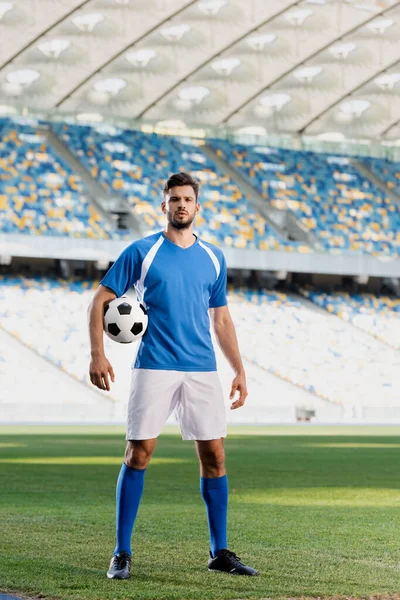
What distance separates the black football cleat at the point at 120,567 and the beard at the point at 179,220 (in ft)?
5.97

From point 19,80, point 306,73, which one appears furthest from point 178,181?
point 306,73

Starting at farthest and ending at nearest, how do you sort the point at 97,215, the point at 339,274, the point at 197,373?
1. the point at 339,274
2. the point at 97,215
3. the point at 197,373

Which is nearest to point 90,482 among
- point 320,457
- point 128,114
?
point 320,457

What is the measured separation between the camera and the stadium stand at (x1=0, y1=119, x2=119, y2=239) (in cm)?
4422

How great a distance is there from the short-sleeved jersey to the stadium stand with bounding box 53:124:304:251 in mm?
40138

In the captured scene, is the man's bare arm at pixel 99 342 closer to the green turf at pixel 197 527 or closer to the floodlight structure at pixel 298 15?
the green turf at pixel 197 527

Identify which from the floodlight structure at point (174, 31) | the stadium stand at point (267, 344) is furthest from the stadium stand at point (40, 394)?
the floodlight structure at point (174, 31)

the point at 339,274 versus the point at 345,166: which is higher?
the point at 345,166

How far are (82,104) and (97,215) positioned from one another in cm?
459

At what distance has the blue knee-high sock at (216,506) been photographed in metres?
6.34

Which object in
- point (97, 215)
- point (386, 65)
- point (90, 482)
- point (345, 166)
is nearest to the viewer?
point (90, 482)

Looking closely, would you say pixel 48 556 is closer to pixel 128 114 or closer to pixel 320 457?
pixel 320 457

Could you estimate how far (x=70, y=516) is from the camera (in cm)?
927

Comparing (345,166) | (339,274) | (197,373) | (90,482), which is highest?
(345,166)
